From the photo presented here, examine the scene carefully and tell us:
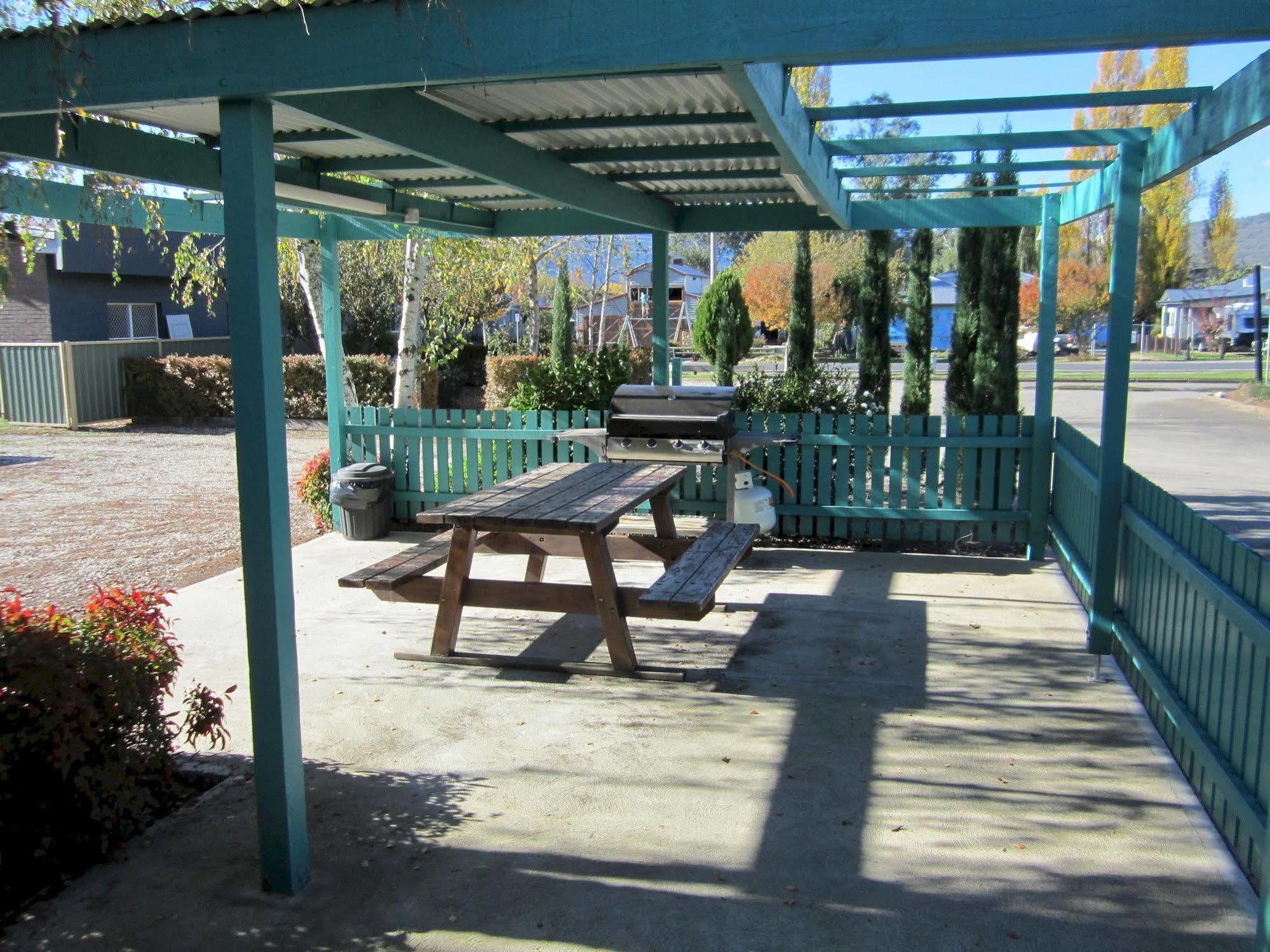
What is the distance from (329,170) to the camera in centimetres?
700

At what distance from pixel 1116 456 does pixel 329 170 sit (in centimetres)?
516

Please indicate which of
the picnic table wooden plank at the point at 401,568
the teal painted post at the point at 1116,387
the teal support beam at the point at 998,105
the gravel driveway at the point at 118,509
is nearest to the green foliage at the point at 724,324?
the gravel driveway at the point at 118,509

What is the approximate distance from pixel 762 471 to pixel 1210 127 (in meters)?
4.79

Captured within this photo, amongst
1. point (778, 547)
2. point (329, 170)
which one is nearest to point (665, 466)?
point (778, 547)

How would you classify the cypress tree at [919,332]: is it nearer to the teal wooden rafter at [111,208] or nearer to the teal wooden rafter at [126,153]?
the teal wooden rafter at [111,208]

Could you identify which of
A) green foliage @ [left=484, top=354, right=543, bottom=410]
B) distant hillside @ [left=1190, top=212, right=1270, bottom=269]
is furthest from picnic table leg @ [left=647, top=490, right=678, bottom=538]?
distant hillside @ [left=1190, top=212, right=1270, bottom=269]

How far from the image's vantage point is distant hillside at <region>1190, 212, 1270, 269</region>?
70.7 metres

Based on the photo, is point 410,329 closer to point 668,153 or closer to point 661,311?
point 661,311

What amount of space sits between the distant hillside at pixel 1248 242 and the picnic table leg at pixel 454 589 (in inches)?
2679

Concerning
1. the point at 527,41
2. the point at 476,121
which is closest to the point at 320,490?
the point at 476,121

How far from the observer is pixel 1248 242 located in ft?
271

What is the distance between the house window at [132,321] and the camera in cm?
2277

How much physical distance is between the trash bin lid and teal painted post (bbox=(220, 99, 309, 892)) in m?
5.57

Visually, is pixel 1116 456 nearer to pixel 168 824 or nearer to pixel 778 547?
pixel 778 547
